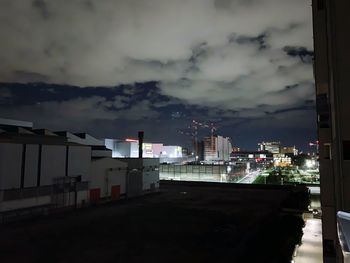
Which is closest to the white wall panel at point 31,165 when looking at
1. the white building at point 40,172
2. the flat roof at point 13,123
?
the white building at point 40,172

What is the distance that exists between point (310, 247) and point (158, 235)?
1029 centimetres

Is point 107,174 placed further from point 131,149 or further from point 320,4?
point 131,149

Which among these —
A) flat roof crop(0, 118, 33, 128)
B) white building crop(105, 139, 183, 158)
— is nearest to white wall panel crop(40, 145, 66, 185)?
flat roof crop(0, 118, 33, 128)

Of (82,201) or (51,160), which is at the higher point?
(51,160)

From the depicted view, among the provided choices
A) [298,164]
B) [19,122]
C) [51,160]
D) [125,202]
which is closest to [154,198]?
[125,202]

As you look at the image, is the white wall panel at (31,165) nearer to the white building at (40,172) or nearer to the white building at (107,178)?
the white building at (40,172)

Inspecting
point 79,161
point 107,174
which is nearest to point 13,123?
point 107,174

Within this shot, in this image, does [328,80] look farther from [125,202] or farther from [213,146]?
[213,146]

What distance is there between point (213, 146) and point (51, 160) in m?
138

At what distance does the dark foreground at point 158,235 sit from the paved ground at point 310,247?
611 mm

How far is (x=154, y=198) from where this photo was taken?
42.3 meters

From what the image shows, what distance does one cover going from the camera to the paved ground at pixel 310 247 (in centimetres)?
1827

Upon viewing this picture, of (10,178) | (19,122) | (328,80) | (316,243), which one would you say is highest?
(19,122)

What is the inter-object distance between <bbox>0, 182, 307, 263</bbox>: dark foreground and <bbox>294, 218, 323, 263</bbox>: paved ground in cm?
61
